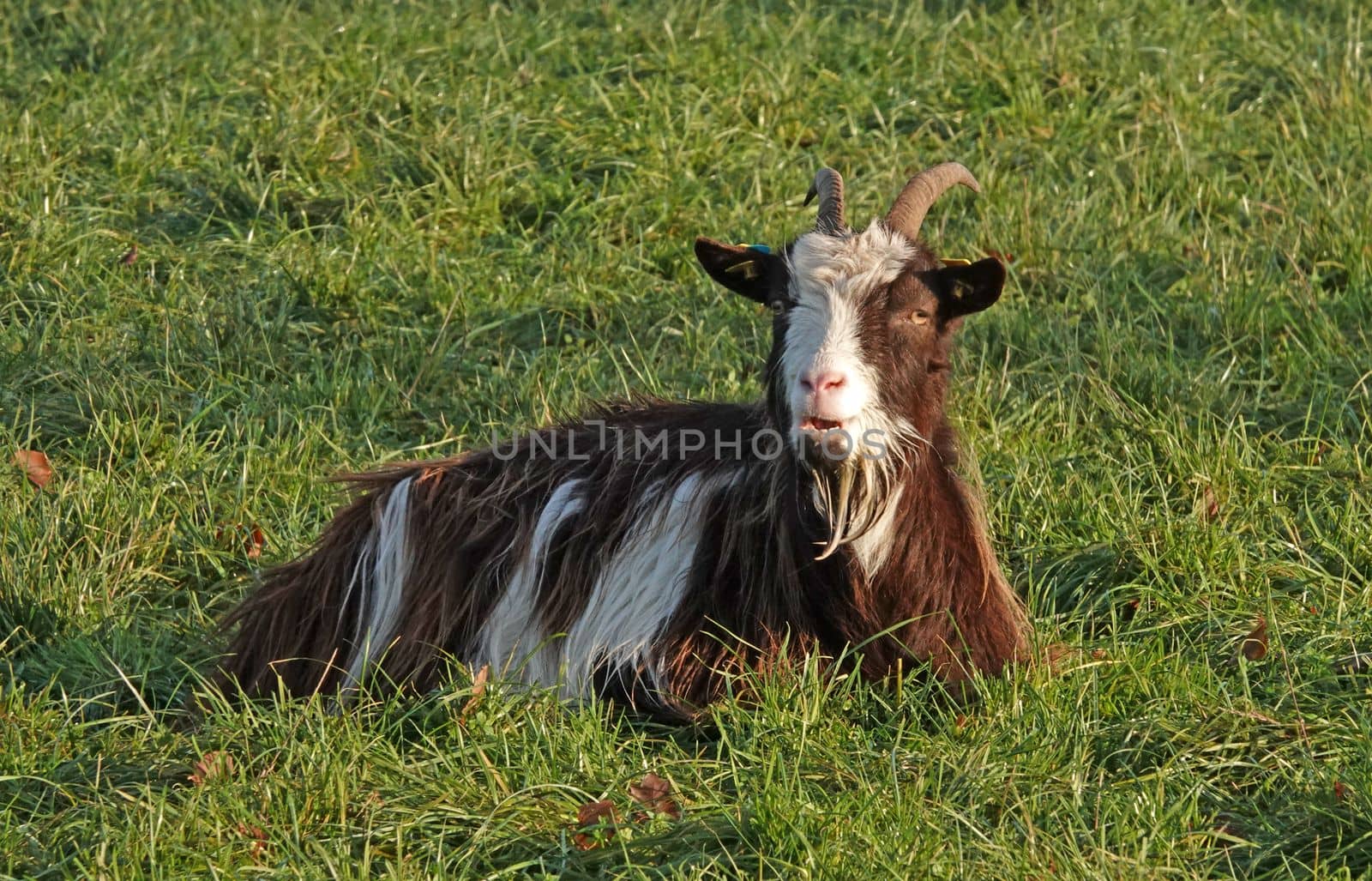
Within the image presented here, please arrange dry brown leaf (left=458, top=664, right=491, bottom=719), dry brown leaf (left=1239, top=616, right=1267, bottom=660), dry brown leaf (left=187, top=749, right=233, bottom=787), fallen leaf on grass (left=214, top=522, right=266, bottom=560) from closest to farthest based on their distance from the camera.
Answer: dry brown leaf (left=187, top=749, right=233, bottom=787), dry brown leaf (left=458, top=664, right=491, bottom=719), dry brown leaf (left=1239, top=616, right=1267, bottom=660), fallen leaf on grass (left=214, top=522, right=266, bottom=560)

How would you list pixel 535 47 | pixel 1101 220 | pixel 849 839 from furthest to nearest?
pixel 535 47 → pixel 1101 220 → pixel 849 839

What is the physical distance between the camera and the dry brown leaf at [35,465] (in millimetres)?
5805

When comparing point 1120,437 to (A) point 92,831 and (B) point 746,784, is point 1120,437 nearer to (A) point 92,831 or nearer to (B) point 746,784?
(B) point 746,784

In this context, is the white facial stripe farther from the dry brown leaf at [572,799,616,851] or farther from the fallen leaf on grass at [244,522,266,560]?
the fallen leaf on grass at [244,522,266,560]

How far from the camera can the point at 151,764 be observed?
4098mm

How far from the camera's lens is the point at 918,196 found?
4.73 m

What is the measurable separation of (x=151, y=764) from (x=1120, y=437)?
3249 mm

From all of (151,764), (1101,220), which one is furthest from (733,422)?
(1101,220)

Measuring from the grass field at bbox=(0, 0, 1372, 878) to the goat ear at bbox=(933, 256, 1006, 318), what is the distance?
2.96 feet

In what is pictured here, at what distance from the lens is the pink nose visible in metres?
4.11

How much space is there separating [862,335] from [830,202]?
59 cm

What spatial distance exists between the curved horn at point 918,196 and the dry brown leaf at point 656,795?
5.19 feet

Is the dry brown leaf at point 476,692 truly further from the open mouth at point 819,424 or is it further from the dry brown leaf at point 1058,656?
the dry brown leaf at point 1058,656

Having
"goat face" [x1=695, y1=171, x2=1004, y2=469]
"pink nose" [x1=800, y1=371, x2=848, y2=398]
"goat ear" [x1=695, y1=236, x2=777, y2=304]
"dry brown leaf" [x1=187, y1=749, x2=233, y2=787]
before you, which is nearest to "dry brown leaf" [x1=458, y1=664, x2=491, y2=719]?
"dry brown leaf" [x1=187, y1=749, x2=233, y2=787]
